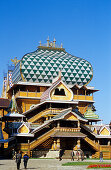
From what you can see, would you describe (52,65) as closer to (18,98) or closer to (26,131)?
(18,98)

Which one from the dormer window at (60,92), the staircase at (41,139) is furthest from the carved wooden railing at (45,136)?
the dormer window at (60,92)

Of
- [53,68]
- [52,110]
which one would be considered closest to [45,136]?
[52,110]

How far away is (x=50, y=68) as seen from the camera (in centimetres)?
5297

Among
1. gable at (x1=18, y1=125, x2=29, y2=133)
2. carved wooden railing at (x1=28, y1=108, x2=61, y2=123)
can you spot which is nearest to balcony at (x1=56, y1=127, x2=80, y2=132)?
gable at (x1=18, y1=125, x2=29, y2=133)

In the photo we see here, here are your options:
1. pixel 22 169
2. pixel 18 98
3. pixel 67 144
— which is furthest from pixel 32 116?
pixel 22 169

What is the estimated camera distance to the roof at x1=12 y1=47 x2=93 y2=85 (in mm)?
51656

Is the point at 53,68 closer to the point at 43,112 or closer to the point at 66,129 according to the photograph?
the point at 43,112

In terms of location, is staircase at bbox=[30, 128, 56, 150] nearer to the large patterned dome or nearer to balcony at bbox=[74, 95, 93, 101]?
balcony at bbox=[74, 95, 93, 101]

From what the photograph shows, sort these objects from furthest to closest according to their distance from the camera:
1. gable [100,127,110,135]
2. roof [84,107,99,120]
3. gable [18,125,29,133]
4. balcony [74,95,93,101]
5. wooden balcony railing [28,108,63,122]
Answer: balcony [74,95,93,101] < roof [84,107,99,120] < wooden balcony railing [28,108,63,122] < gable [100,127,110,135] < gable [18,125,29,133]

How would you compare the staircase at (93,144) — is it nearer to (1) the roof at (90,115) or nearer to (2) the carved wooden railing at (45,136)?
(2) the carved wooden railing at (45,136)

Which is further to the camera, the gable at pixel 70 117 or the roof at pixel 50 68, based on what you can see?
the roof at pixel 50 68

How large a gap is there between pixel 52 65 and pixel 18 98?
27.1 feet

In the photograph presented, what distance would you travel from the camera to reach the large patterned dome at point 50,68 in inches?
2034

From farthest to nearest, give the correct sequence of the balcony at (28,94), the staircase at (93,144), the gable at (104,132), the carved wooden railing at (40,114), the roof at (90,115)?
the balcony at (28,94)
the roof at (90,115)
the carved wooden railing at (40,114)
the gable at (104,132)
the staircase at (93,144)
